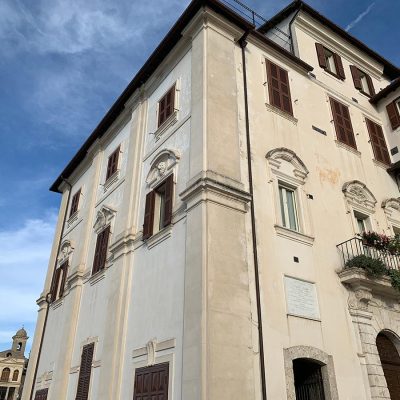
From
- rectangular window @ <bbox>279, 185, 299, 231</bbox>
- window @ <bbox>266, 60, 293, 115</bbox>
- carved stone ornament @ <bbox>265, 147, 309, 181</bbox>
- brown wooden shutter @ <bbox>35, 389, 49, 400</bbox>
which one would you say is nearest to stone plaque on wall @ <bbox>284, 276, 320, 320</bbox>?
rectangular window @ <bbox>279, 185, 299, 231</bbox>

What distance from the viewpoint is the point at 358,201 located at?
13.6m

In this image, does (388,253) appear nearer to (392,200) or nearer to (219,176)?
(392,200)

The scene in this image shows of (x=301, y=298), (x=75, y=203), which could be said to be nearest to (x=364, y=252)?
(x=301, y=298)

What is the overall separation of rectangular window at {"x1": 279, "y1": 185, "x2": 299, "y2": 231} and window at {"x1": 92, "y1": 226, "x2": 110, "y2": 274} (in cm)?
622

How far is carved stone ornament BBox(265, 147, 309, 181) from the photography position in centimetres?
1198

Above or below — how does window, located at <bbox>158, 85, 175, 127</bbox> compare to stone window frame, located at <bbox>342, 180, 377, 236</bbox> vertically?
above

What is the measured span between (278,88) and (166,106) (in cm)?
366

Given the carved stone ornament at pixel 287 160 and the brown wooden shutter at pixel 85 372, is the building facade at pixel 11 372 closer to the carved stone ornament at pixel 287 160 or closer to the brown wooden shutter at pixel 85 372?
the brown wooden shutter at pixel 85 372

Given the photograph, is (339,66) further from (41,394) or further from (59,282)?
(41,394)

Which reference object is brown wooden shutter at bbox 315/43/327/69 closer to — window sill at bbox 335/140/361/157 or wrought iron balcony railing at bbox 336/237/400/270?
window sill at bbox 335/140/361/157

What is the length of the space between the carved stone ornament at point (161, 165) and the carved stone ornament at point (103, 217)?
2632 mm

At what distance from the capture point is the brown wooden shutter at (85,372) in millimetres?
12550

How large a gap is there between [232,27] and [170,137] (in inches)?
158

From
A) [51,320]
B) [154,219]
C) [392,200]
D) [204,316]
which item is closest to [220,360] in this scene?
[204,316]
